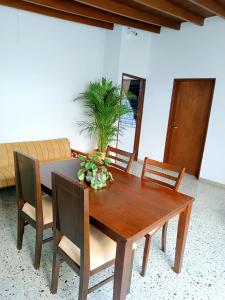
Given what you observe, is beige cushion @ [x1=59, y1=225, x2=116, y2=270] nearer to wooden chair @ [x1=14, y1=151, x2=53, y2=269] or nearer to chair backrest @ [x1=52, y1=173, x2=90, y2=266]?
chair backrest @ [x1=52, y1=173, x2=90, y2=266]

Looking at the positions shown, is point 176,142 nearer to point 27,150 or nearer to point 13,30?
point 27,150

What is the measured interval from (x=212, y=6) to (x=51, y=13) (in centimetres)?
241

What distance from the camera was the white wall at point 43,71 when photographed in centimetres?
345

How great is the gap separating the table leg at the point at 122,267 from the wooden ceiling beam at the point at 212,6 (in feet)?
10.5

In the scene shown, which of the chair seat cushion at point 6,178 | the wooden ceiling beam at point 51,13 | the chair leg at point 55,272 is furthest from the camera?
the wooden ceiling beam at point 51,13

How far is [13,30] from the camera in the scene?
11.1ft

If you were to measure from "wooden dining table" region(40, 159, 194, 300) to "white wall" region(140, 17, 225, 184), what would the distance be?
2737 mm

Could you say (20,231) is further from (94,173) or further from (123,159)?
(123,159)

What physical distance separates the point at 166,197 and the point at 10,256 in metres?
1.46

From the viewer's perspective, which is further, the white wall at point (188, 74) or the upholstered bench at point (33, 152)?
the white wall at point (188, 74)

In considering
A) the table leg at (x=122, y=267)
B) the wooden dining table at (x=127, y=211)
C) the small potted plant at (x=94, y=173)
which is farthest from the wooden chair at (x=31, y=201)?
the table leg at (x=122, y=267)

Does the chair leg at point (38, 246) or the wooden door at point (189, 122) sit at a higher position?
the wooden door at point (189, 122)

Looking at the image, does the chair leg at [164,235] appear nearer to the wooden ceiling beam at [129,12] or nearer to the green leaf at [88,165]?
the green leaf at [88,165]

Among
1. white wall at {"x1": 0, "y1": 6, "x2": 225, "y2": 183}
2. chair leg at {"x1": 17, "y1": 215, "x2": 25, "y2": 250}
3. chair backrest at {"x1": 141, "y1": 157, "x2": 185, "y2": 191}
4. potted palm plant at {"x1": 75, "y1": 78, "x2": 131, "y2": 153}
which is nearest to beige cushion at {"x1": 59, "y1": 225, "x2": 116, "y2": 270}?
chair leg at {"x1": 17, "y1": 215, "x2": 25, "y2": 250}
